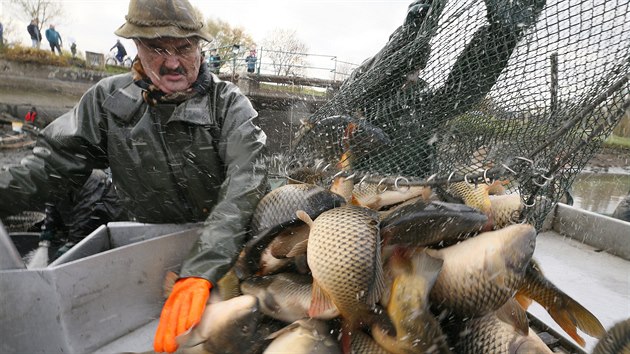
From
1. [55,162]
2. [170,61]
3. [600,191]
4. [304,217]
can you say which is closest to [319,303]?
[304,217]

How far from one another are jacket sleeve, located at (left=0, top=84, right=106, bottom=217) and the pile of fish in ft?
4.83

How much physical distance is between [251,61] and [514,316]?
15656 mm

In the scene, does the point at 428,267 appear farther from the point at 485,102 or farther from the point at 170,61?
the point at 170,61

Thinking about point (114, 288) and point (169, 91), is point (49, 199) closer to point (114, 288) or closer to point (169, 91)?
point (169, 91)

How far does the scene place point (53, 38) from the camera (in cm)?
Result: 2005

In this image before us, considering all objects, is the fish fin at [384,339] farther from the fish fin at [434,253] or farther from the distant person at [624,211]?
the distant person at [624,211]

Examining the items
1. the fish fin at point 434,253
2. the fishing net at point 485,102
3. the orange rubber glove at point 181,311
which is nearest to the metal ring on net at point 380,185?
the fishing net at point 485,102

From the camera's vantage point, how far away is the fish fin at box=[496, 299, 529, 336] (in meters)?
1.89

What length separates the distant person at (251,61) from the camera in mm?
16172

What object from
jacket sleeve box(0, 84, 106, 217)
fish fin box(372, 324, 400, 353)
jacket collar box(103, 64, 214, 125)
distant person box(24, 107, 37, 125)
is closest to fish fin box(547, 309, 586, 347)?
fish fin box(372, 324, 400, 353)

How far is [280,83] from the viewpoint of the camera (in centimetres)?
1742

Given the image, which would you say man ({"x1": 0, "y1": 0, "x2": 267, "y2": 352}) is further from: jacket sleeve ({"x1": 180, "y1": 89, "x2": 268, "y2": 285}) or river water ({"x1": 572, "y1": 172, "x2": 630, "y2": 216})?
river water ({"x1": 572, "y1": 172, "x2": 630, "y2": 216})

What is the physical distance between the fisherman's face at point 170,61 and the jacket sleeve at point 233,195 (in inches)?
13.7

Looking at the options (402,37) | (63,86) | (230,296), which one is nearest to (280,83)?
(63,86)
